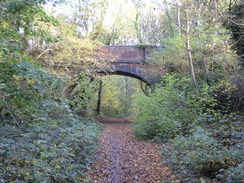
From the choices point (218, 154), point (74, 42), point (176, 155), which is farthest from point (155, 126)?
point (74, 42)

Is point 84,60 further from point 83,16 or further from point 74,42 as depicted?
point 83,16

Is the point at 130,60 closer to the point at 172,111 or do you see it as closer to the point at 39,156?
the point at 172,111

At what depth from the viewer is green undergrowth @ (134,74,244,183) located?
4.58 metres

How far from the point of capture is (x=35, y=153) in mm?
4941

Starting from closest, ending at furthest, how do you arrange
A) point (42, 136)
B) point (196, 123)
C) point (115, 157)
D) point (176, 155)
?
point (42, 136) < point (176, 155) < point (115, 157) < point (196, 123)

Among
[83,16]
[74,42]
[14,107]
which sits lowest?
[14,107]

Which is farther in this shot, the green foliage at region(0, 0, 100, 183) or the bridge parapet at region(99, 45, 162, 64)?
the bridge parapet at region(99, 45, 162, 64)

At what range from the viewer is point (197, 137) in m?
5.88

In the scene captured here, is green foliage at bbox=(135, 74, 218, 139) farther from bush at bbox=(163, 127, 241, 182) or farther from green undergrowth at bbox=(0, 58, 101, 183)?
green undergrowth at bbox=(0, 58, 101, 183)

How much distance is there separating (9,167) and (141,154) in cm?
516

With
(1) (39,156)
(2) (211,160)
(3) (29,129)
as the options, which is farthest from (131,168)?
(3) (29,129)

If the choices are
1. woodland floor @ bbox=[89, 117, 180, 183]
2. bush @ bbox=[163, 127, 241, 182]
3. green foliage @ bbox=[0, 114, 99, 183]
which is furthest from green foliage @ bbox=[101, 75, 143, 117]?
bush @ bbox=[163, 127, 241, 182]

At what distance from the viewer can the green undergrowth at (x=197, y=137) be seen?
458cm

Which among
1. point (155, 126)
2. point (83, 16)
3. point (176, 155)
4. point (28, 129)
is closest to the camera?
point (28, 129)
